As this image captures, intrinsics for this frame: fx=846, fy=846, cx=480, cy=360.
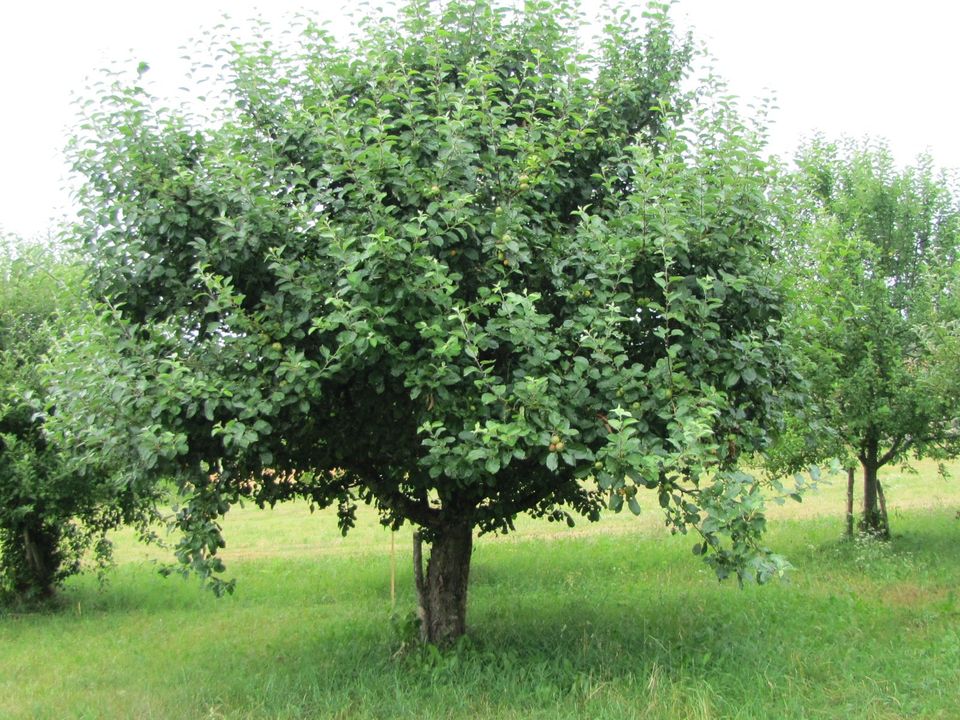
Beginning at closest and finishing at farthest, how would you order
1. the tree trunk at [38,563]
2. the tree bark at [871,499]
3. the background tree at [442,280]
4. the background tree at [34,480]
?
the background tree at [442,280] < the background tree at [34,480] < the tree trunk at [38,563] < the tree bark at [871,499]

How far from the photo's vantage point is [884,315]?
538 inches

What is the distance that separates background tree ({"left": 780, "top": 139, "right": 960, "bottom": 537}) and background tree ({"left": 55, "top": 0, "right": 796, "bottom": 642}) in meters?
4.45

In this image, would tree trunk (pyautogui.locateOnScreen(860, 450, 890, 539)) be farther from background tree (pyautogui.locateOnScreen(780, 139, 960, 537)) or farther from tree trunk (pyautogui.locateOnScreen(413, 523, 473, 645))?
tree trunk (pyautogui.locateOnScreen(413, 523, 473, 645))

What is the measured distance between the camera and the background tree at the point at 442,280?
5629mm

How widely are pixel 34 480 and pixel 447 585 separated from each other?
7.47 meters

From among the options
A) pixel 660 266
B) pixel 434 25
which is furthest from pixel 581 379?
pixel 434 25

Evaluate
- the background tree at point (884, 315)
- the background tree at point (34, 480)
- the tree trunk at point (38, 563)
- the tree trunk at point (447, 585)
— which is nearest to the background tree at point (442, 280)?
the tree trunk at point (447, 585)

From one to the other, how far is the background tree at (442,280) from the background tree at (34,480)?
222 inches

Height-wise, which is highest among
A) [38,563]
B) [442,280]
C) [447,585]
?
[442,280]

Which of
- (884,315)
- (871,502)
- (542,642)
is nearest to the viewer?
(542,642)

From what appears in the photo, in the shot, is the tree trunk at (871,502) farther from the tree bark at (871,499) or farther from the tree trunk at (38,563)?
the tree trunk at (38,563)

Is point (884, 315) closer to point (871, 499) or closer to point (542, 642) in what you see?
point (871, 499)

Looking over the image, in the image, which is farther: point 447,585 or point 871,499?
point 871,499

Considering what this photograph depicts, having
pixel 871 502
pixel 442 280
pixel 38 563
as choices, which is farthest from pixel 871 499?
pixel 38 563
